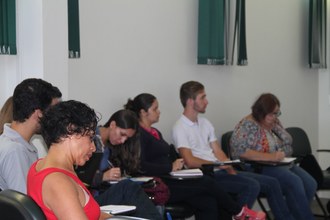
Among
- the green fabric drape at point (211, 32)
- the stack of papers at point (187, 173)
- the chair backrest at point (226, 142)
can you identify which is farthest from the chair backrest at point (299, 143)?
the stack of papers at point (187, 173)

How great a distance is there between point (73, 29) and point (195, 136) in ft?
4.73

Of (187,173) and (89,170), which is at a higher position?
(89,170)

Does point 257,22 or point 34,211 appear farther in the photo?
point 257,22

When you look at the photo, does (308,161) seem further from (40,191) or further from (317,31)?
(40,191)

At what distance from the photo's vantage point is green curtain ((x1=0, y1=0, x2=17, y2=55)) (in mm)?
3604

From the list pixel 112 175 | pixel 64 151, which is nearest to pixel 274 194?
pixel 112 175

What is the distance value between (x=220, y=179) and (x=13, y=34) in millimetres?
2023

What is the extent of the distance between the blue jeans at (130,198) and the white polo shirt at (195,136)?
1429mm

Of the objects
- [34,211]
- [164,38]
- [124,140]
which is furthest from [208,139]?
[34,211]

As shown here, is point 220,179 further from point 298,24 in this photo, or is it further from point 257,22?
point 298,24

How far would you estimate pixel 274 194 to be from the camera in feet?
16.0

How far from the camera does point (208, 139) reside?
5.02 metres

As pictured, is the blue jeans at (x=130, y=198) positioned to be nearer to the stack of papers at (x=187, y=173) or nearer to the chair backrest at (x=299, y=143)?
the stack of papers at (x=187, y=173)

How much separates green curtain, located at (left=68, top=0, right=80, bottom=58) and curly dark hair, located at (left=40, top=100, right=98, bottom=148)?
1.93 metres
